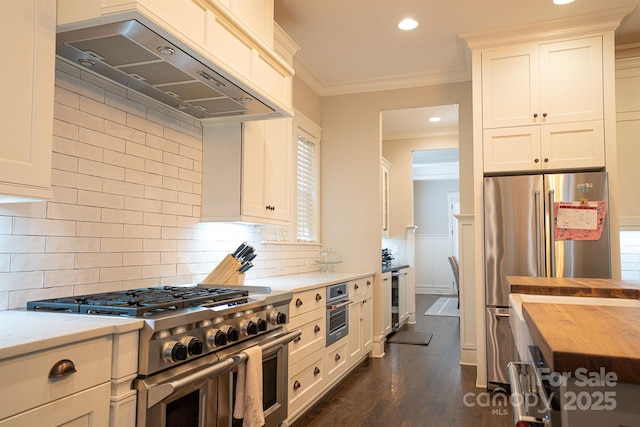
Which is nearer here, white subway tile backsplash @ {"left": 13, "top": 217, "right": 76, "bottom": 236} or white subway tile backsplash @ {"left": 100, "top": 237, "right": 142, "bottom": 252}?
white subway tile backsplash @ {"left": 13, "top": 217, "right": 76, "bottom": 236}

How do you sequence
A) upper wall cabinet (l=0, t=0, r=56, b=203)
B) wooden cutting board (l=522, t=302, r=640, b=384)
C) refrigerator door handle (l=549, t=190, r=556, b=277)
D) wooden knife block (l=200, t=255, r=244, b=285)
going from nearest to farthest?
wooden cutting board (l=522, t=302, r=640, b=384)
upper wall cabinet (l=0, t=0, r=56, b=203)
wooden knife block (l=200, t=255, r=244, b=285)
refrigerator door handle (l=549, t=190, r=556, b=277)

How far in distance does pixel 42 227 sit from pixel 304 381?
1795mm

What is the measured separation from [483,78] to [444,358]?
8.74 ft

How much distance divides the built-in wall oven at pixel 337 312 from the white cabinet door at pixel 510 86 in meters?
1.72

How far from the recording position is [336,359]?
3.61m

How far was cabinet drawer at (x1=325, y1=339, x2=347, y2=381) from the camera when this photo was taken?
3.44 m

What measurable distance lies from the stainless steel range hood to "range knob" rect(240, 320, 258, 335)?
1.15m

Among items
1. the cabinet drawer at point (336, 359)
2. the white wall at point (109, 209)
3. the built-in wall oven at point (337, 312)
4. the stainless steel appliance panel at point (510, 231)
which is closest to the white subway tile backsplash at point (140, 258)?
the white wall at point (109, 209)

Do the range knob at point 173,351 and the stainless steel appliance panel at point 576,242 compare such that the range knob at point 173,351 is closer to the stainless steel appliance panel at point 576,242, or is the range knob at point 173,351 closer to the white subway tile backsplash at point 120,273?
the white subway tile backsplash at point 120,273

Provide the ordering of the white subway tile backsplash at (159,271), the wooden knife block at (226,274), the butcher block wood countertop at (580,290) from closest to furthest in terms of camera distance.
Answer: the butcher block wood countertop at (580,290)
the white subway tile backsplash at (159,271)
the wooden knife block at (226,274)

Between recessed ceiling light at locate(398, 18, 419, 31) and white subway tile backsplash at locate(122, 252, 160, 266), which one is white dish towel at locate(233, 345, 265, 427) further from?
A: recessed ceiling light at locate(398, 18, 419, 31)

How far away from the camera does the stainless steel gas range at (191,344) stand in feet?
5.16

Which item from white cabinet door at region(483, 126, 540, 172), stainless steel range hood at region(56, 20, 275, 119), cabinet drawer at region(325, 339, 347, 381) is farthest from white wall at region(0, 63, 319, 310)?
white cabinet door at region(483, 126, 540, 172)

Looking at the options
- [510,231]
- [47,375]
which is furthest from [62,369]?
[510,231]
